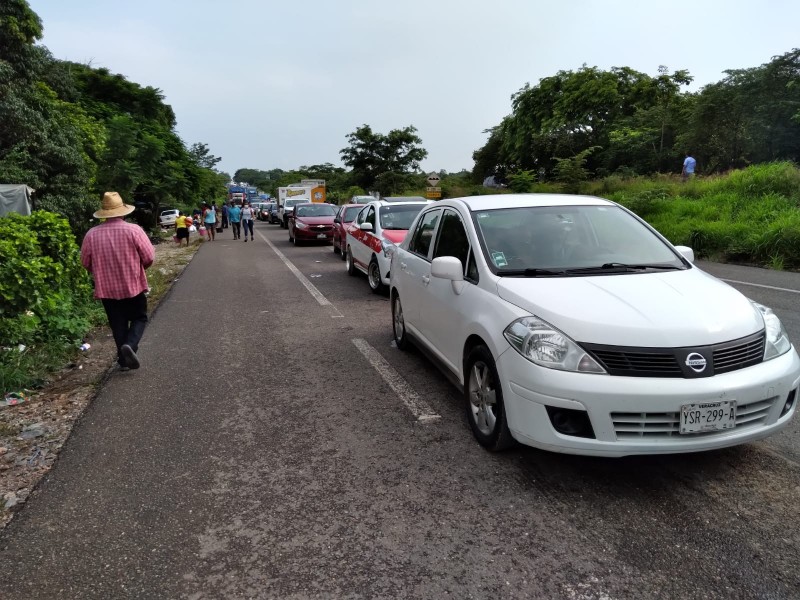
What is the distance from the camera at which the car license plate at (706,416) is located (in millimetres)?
3102

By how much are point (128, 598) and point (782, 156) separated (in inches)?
1138

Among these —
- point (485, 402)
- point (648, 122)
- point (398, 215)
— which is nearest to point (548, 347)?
point (485, 402)

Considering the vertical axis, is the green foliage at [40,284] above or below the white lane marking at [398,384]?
above

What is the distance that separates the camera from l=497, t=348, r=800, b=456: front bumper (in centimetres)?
310

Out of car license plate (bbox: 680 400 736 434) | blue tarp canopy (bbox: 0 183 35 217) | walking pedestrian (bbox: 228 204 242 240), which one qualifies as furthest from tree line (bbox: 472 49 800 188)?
car license plate (bbox: 680 400 736 434)

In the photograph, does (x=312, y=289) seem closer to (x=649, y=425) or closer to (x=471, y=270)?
(x=471, y=270)

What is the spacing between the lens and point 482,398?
13.0 feet

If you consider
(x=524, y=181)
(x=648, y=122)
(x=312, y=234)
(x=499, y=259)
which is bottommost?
(x=312, y=234)

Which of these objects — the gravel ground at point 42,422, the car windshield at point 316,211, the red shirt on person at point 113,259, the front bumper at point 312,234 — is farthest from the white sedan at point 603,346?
the car windshield at point 316,211

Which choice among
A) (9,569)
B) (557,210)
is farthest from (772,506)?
(9,569)

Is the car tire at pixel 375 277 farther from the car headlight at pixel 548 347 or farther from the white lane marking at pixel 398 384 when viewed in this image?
the car headlight at pixel 548 347

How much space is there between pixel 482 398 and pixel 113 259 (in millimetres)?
3946

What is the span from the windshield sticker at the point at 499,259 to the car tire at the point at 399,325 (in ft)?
6.63

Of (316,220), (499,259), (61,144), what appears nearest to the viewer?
(499,259)
